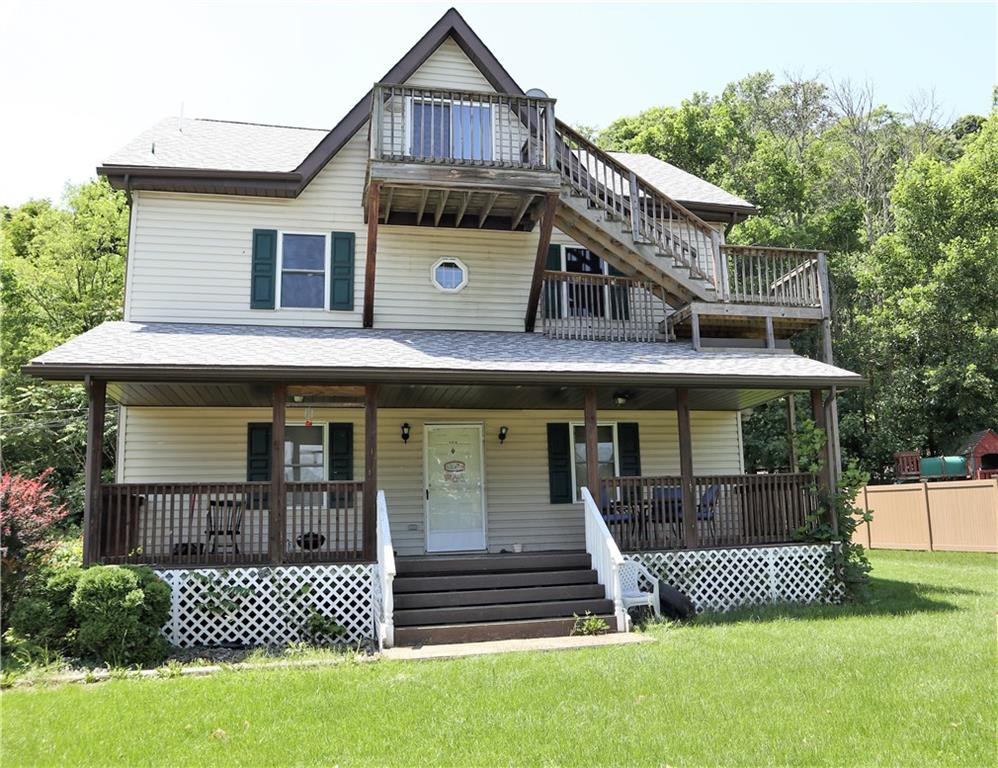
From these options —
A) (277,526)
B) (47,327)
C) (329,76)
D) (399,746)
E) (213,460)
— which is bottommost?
(399,746)

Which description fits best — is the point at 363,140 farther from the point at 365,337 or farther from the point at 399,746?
the point at 399,746

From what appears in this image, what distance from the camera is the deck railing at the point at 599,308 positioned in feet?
44.7

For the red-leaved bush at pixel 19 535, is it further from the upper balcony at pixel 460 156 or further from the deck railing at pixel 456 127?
the deck railing at pixel 456 127

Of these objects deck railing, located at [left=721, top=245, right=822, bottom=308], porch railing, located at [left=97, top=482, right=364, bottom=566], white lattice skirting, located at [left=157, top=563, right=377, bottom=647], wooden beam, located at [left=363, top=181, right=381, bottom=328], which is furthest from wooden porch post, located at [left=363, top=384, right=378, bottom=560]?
deck railing, located at [left=721, top=245, right=822, bottom=308]

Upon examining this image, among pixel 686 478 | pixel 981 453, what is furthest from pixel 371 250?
pixel 981 453

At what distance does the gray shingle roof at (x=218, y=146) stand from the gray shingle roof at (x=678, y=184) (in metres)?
6.63

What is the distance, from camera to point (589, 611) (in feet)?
32.7

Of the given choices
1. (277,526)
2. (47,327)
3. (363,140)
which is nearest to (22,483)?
(277,526)

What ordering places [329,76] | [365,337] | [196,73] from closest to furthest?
[365,337], [196,73], [329,76]

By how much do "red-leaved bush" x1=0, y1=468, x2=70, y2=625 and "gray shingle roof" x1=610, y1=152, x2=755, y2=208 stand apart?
37.8ft

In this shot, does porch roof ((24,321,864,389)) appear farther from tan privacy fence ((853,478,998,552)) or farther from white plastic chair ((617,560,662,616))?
tan privacy fence ((853,478,998,552))

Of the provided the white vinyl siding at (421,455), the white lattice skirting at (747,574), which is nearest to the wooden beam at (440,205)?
the white vinyl siding at (421,455)

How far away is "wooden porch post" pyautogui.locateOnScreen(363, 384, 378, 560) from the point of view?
10.3 m

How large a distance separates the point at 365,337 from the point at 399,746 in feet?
25.8
